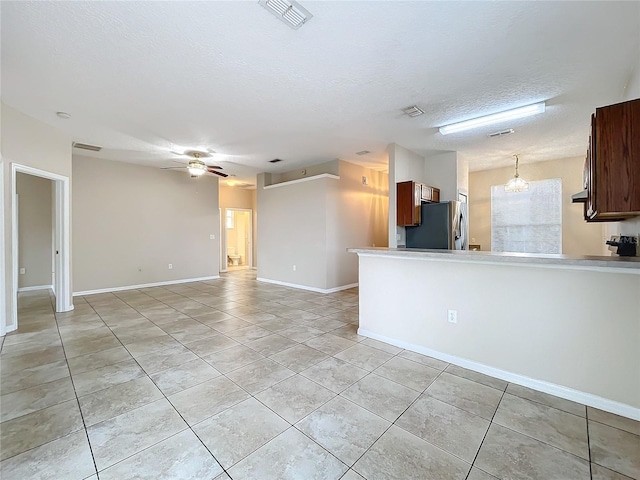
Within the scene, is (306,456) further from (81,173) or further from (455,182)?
(81,173)

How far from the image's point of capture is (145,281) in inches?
255

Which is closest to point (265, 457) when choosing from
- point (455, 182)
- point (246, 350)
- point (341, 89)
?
point (246, 350)

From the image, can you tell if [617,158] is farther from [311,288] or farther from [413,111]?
[311,288]

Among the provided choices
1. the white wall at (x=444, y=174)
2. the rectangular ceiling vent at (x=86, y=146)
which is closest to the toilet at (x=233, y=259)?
the rectangular ceiling vent at (x=86, y=146)

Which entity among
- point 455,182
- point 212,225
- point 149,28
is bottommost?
point 212,225

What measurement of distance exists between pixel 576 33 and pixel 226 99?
10.9 feet

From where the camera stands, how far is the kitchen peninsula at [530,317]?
76.5 inches

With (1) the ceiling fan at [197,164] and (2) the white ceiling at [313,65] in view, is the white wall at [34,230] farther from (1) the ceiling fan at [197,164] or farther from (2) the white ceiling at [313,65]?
(1) the ceiling fan at [197,164]

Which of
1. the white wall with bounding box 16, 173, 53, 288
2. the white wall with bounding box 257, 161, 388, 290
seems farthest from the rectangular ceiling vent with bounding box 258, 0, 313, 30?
the white wall with bounding box 16, 173, 53, 288

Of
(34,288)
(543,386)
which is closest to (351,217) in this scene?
(543,386)

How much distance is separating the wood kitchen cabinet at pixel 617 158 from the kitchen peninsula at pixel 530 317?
45 cm

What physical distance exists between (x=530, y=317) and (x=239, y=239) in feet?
33.1

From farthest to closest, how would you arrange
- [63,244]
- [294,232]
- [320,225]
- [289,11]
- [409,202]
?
[294,232] → [320,225] → [409,202] → [63,244] → [289,11]

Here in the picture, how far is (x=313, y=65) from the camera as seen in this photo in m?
2.51
